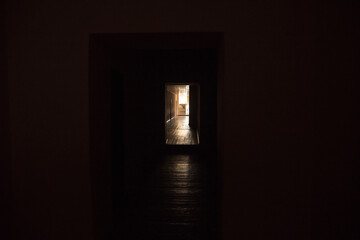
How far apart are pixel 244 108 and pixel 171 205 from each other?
2.88m

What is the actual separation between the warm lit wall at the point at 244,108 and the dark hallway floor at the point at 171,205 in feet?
4.73

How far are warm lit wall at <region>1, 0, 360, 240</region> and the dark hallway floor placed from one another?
1.44 metres

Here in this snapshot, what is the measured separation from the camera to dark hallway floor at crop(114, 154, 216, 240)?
3.45 meters

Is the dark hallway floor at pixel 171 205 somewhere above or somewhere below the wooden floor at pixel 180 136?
below

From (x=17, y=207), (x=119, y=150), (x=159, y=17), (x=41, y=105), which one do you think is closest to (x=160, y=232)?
(x=119, y=150)

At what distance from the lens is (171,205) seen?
428cm

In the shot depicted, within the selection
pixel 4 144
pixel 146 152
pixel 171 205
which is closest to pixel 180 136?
pixel 146 152

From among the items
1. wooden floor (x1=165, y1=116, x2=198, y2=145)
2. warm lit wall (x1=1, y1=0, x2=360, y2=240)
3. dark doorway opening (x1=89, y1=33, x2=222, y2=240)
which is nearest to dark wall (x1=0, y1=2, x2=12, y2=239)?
warm lit wall (x1=1, y1=0, x2=360, y2=240)

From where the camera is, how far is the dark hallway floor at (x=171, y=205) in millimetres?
3452

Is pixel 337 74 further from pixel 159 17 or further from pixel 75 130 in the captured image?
pixel 75 130

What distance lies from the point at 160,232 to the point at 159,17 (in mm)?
2955

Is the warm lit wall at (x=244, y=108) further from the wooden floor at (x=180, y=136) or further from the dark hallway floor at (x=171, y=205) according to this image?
the wooden floor at (x=180, y=136)

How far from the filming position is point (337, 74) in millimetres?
2010

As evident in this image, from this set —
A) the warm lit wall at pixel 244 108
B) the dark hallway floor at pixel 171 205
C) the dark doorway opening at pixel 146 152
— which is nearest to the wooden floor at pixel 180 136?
the dark doorway opening at pixel 146 152
